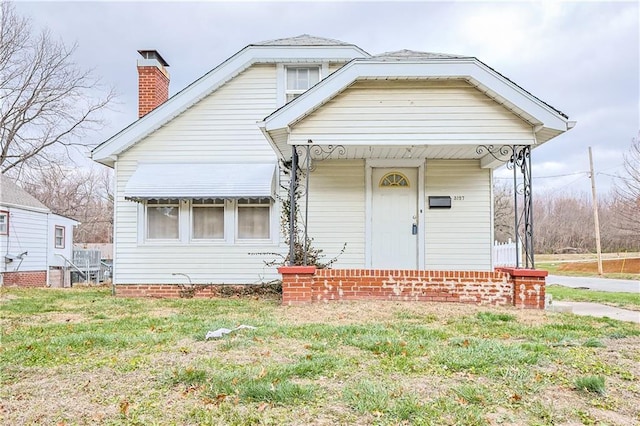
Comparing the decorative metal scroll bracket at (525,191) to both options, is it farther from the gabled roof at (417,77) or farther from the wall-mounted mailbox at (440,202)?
the wall-mounted mailbox at (440,202)

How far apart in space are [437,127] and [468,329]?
3.57m

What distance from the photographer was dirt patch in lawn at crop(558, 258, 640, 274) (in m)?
24.2

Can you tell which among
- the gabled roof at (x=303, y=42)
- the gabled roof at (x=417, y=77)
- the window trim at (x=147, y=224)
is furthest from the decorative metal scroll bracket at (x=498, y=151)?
the window trim at (x=147, y=224)

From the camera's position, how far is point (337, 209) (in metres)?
9.49

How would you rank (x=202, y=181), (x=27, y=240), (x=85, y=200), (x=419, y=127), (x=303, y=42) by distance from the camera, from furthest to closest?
1. (x=85, y=200)
2. (x=27, y=240)
3. (x=303, y=42)
4. (x=202, y=181)
5. (x=419, y=127)

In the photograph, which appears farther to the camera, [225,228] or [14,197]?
[14,197]

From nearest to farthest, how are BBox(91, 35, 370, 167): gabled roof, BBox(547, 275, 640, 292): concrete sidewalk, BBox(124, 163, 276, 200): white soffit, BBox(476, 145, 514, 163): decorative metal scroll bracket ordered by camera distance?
BBox(476, 145, 514, 163): decorative metal scroll bracket
BBox(124, 163, 276, 200): white soffit
BBox(91, 35, 370, 167): gabled roof
BBox(547, 275, 640, 292): concrete sidewalk

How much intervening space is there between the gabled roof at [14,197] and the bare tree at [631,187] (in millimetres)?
27510

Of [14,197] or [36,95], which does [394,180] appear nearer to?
[14,197]

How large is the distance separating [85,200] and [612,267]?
40414 mm

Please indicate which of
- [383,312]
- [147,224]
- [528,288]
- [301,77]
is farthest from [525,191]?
[147,224]

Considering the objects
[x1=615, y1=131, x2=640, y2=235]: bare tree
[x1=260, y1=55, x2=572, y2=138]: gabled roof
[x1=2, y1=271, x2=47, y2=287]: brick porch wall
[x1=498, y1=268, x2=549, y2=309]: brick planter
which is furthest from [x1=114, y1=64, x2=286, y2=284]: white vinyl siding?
[x1=615, y1=131, x2=640, y2=235]: bare tree

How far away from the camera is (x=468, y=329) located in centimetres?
539

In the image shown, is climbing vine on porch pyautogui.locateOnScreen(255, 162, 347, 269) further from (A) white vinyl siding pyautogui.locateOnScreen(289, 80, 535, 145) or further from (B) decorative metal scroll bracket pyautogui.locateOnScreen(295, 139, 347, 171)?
(A) white vinyl siding pyautogui.locateOnScreen(289, 80, 535, 145)
